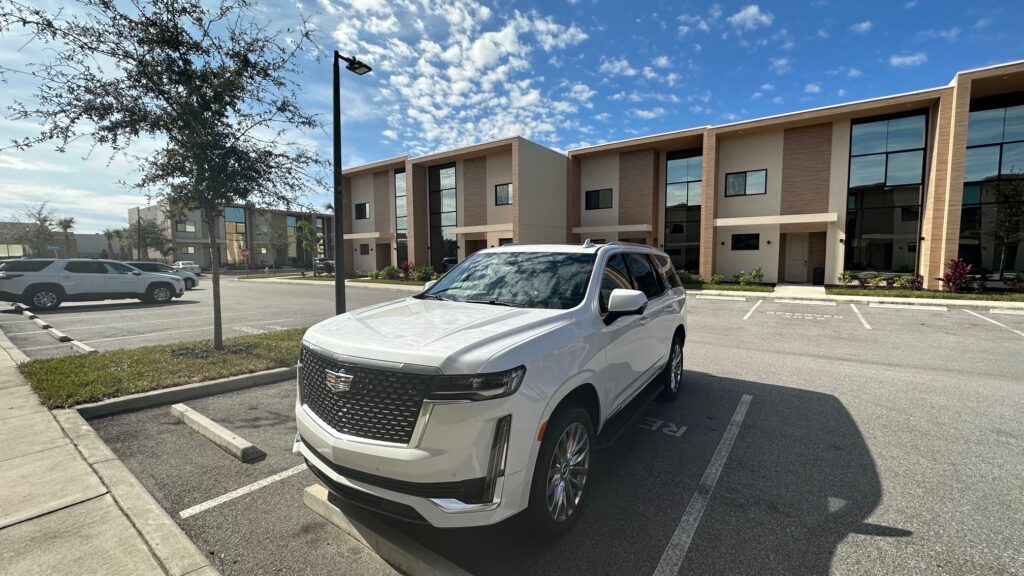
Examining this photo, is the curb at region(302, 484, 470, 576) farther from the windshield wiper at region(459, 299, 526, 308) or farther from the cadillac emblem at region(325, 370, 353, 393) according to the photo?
the windshield wiper at region(459, 299, 526, 308)

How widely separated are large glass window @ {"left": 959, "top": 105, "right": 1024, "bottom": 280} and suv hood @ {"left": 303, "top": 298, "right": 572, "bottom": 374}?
26698mm

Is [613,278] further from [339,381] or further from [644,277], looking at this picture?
[339,381]

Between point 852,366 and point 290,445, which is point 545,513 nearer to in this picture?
point 290,445

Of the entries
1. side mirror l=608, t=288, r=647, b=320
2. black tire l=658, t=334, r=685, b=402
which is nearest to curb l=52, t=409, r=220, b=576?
side mirror l=608, t=288, r=647, b=320

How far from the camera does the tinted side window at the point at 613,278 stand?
365 centimetres

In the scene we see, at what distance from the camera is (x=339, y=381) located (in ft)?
8.29

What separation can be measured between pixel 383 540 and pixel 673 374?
13.0 ft

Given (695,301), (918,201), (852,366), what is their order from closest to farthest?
1. (852,366)
2. (695,301)
3. (918,201)

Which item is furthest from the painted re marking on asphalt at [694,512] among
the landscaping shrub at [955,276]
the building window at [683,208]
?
the building window at [683,208]

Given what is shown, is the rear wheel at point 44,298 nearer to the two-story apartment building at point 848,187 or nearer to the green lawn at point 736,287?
the two-story apartment building at point 848,187

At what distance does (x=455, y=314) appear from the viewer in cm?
319

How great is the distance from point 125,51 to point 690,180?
2529cm

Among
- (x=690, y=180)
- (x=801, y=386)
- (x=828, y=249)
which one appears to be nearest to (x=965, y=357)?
(x=801, y=386)

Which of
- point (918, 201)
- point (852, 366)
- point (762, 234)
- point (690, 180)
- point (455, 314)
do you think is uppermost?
point (690, 180)
